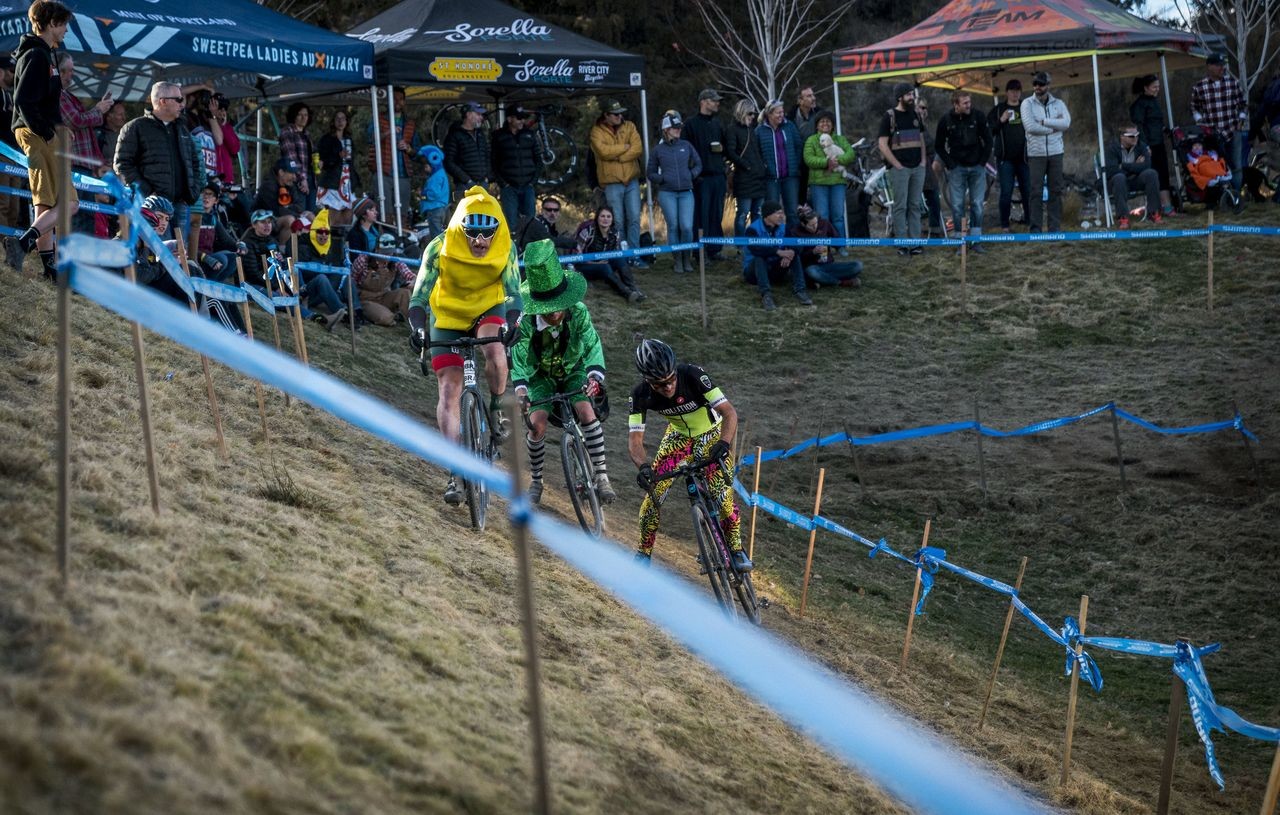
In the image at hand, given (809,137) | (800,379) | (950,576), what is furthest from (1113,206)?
(950,576)

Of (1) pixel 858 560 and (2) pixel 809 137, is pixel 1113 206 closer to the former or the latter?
(2) pixel 809 137

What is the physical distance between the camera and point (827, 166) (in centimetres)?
1934

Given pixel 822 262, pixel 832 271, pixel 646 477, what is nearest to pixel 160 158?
pixel 646 477

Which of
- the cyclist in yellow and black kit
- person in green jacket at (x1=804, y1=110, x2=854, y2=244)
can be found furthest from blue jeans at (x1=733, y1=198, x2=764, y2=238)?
the cyclist in yellow and black kit

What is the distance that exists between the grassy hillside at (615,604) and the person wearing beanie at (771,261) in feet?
1.08

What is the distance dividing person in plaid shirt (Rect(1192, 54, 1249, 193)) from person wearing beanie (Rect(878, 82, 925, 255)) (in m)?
4.93

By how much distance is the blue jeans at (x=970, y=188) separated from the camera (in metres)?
19.6

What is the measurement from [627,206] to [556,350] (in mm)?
9998

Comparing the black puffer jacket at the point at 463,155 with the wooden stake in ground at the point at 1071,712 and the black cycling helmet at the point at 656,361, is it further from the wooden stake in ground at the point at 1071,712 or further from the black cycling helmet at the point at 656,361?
the wooden stake in ground at the point at 1071,712

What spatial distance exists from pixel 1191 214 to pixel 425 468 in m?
15.1

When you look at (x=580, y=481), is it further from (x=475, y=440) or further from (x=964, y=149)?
(x=964, y=149)

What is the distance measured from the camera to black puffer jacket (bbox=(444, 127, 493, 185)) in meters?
18.0

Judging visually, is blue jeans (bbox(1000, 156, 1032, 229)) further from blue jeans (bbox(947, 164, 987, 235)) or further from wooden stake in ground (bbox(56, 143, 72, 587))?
wooden stake in ground (bbox(56, 143, 72, 587))

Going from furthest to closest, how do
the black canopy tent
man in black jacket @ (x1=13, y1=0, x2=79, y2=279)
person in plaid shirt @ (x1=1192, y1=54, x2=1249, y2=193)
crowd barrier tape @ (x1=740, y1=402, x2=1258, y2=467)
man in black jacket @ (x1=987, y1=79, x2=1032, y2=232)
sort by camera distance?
person in plaid shirt @ (x1=1192, y1=54, x2=1249, y2=193) → man in black jacket @ (x1=987, y1=79, x2=1032, y2=232) → the black canopy tent → crowd barrier tape @ (x1=740, y1=402, x2=1258, y2=467) → man in black jacket @ (x1=13, y1=0, x2=79, y2=279)
